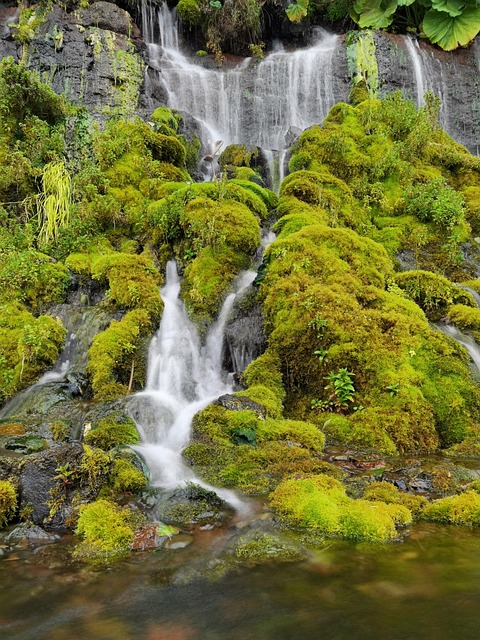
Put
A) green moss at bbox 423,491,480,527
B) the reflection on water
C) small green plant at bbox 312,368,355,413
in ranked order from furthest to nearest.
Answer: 1. small green plant at bbox 312,368,355,413
2. green moss at bbox 423,491,480,527
3. the reflection on water

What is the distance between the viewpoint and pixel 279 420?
679 cm

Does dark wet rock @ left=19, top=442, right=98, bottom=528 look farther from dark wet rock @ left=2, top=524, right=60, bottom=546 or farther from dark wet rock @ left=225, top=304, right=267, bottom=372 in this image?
dark wet rock @ left=225, top=304, right=267, bottom=372

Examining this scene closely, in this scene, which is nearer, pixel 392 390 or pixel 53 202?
pixel 392 390

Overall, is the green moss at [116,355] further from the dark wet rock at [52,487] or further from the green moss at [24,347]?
the dark wet rock at [52,487]

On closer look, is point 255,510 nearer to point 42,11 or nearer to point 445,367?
point 445,367

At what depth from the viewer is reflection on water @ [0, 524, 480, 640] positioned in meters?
2.77

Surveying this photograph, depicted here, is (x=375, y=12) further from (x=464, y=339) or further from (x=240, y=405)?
(x=240, y=405)

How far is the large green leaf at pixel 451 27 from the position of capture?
20.2m

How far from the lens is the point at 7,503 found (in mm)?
4418

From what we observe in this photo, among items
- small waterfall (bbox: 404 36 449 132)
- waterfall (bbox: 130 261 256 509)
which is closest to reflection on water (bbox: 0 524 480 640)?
waterfall (bbox: 130 261 256 509)

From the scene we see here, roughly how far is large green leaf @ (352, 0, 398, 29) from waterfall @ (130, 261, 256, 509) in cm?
1732

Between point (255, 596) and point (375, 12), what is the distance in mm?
24564

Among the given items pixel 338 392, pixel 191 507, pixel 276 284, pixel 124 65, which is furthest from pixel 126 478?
pixel 124 65

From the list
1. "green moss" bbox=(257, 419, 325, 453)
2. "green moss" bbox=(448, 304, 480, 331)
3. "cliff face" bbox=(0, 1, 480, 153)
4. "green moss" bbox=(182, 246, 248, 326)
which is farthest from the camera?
"cliff face" bbox=(0, 1, 480, 153)
